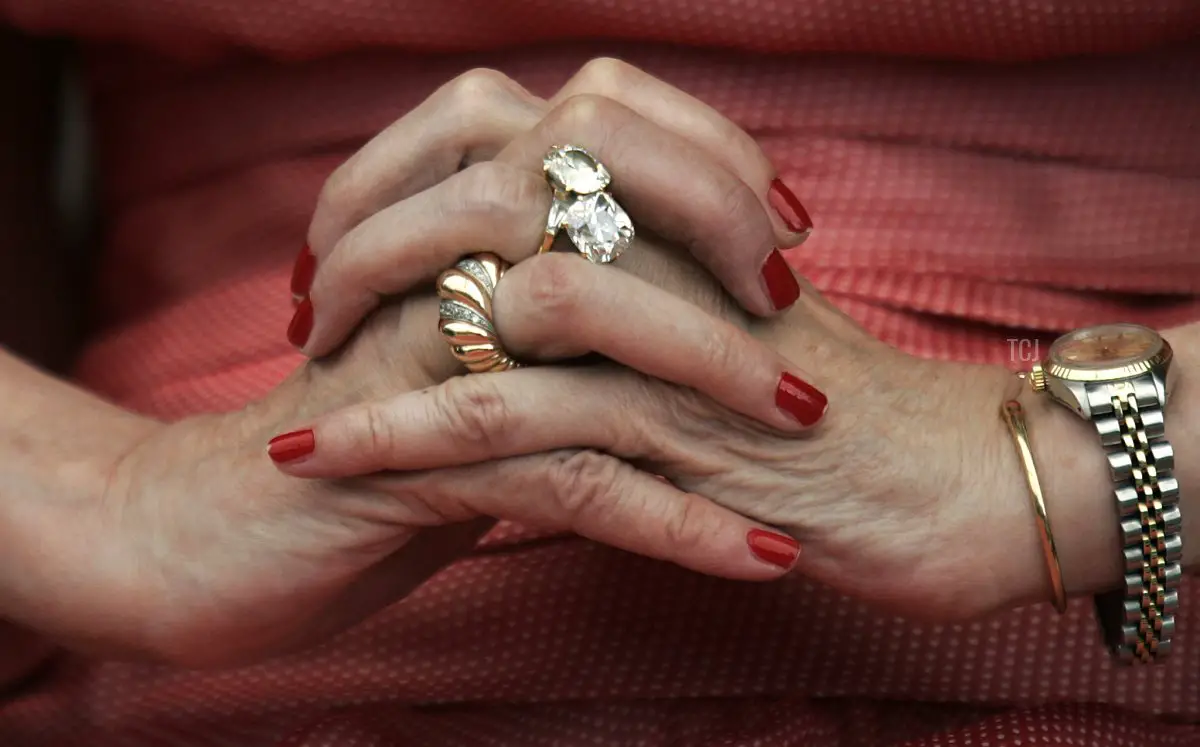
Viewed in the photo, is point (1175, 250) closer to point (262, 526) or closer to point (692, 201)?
point (692, 201)

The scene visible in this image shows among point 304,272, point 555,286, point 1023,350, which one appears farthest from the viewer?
point 1023,350

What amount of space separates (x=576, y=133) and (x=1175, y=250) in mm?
507

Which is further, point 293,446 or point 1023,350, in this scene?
point 1023,350

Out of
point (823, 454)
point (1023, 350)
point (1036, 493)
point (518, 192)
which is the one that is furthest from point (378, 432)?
point (1023, 350)

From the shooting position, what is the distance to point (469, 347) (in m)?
0.65

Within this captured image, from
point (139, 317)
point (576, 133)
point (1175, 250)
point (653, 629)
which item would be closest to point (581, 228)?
point (576, 133)

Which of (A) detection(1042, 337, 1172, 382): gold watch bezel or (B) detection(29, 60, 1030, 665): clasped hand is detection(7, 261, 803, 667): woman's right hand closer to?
(B) detection(29, 60, 1030, 665): clasped hand

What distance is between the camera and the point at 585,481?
2.16 ft

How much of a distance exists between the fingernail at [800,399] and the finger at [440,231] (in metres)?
0.16

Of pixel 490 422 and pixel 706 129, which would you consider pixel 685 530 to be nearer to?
pixel 490 422

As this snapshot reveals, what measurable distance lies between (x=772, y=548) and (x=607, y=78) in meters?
0.29

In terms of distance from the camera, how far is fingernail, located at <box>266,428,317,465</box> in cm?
66

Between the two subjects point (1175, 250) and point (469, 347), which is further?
point (1175, 250)

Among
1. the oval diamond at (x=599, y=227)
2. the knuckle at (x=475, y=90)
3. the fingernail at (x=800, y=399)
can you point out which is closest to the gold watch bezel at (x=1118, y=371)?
the fingernail at (x=800, y=399)
